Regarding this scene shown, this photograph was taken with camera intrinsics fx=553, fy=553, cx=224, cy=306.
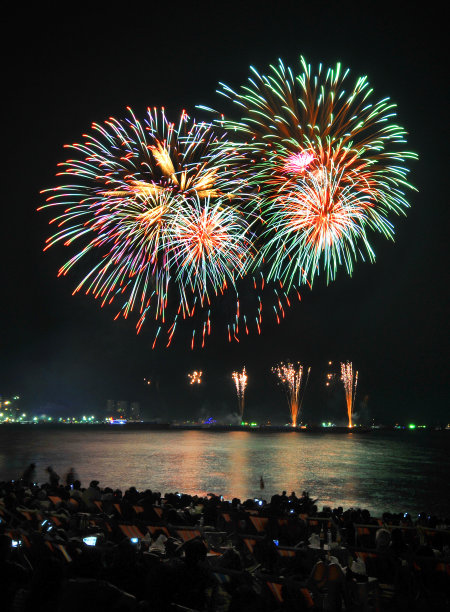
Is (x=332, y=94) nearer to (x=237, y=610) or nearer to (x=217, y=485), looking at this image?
(x=237, y=610)

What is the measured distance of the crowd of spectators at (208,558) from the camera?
403cm

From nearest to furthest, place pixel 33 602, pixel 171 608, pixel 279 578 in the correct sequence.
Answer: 1. pixel 33 602
2. pixel 171 608
3. pixel 279 578

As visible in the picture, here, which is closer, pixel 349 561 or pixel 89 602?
pixel 89 602

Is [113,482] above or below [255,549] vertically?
below

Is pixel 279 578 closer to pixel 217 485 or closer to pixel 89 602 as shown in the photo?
pixel 89 602

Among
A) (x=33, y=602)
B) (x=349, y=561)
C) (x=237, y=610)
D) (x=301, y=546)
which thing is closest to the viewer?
(x=33, y=602)

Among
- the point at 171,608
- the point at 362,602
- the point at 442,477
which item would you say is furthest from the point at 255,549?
the point at 442,477

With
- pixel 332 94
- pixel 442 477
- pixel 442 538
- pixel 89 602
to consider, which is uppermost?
pixel 332 94

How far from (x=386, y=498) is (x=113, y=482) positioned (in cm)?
1393

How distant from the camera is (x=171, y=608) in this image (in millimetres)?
4465

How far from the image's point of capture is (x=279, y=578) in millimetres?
6535

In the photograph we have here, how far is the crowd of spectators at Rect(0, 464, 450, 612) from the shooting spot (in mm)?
4027

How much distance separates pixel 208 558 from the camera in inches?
331

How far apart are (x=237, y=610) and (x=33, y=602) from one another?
2336 millimetres
